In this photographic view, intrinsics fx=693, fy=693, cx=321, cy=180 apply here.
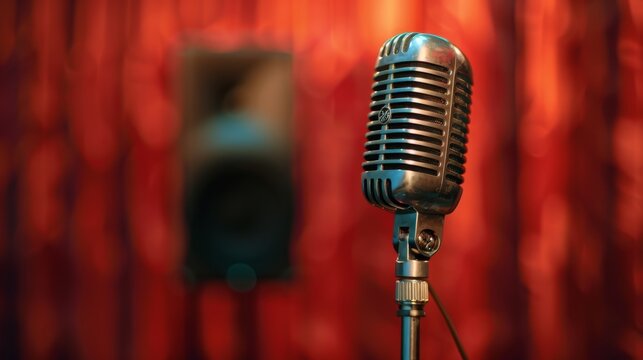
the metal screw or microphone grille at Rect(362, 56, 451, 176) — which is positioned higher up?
microphone grille at Rect(362, 56, 451, 176)

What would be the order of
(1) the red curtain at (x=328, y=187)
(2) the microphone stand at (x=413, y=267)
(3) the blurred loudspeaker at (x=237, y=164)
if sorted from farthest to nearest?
(1) the red curtain at (x=328, y=187) → (3) the blurred loudspeaker at (x=237, y=164) → (2) the microphone stand at (x=413, y=267)

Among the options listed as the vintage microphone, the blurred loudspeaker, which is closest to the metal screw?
the vintage microphone

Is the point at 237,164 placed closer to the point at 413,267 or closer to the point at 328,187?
the point at 328,187

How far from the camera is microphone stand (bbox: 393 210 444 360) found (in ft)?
2.04

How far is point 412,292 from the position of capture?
0.62m

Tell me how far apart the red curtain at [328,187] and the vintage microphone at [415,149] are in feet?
3.33

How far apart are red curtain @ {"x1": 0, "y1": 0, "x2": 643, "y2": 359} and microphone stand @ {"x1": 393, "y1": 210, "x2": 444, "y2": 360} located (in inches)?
39.8

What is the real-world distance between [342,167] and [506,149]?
1.32 feet

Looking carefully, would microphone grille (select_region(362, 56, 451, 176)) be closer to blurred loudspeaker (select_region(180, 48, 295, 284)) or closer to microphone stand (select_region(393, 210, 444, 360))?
microphone stand (select_region(393, 210, 444, 360))

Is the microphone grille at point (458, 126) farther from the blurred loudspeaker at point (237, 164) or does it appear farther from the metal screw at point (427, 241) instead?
the blurred loudspeaker at point (237, 164)

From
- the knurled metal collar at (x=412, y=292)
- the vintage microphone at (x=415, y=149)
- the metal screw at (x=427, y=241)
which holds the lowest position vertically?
the knurled metal collar at (x=412, y=292)

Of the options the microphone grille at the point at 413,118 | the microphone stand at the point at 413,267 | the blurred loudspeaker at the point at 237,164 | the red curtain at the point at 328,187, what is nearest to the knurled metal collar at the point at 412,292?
the microphone stand at the point at 413,267

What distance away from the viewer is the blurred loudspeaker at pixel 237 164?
155 cm

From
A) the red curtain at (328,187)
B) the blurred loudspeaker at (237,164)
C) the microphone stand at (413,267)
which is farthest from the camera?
the red curtain at (328,187)
